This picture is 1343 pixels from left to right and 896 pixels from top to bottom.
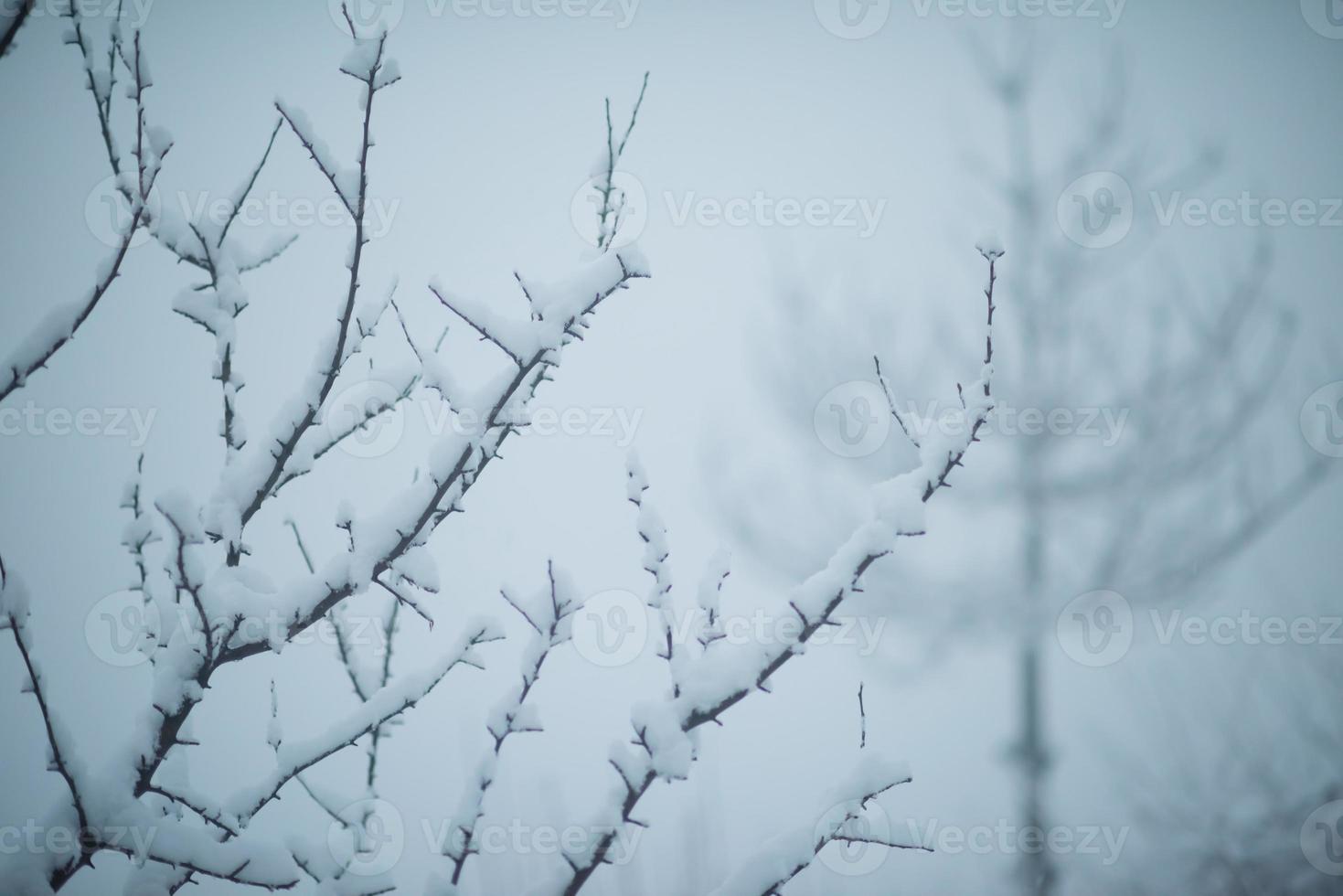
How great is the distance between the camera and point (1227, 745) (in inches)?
123

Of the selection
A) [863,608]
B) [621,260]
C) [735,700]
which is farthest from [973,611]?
[621,260]

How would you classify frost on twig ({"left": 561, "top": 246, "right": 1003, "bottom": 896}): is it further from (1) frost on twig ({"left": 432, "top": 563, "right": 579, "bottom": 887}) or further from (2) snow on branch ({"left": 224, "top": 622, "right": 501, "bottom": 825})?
(2) snow on branch ({"left": 224, "top": 622, "right": 501, "bottom": 825})

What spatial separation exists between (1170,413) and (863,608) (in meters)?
1.76

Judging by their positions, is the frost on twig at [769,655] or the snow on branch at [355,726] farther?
the snow on branch at [355,726]

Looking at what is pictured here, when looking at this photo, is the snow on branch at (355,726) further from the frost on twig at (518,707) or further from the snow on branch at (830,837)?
the snow on branch at (830,837)

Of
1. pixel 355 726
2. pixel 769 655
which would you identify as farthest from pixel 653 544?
pixel 355 726

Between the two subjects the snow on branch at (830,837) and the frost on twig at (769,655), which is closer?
the frost on twig at (769,655)

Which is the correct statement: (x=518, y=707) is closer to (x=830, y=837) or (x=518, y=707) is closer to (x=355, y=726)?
(x=355, y=726)

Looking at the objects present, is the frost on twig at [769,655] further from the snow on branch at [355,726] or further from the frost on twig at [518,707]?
the snow on branch at [355,726]

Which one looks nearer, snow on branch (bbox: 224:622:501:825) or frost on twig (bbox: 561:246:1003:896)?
frost on twig (bbox: 561:246:1003:896)

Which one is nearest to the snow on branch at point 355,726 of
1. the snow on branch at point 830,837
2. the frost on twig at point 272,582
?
the frost on twig at point 272,582

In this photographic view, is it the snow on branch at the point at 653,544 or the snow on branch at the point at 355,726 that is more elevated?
the snow on branch at the point at 653,544

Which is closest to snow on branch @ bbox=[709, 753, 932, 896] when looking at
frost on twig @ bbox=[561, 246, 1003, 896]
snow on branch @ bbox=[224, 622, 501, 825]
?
frost on twig @ bbox=[561, 246, 1003, 896]

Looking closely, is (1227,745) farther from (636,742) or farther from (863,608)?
(636,742)
